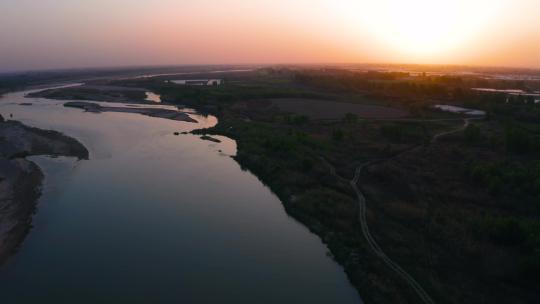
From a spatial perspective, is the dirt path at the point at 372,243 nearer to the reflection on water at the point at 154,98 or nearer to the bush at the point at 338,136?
the bush at the point at 338,136

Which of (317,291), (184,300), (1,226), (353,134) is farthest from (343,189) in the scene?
(1,226)

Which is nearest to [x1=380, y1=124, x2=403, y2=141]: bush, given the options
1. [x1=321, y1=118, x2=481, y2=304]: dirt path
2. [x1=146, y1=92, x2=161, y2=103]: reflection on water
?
[x1=321, y1=118, x2=481, y2=304]: dirt path

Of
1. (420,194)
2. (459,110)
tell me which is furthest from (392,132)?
(459,110)

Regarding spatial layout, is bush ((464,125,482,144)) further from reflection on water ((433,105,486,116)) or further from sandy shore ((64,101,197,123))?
sandy shore ((64,101,197,123))

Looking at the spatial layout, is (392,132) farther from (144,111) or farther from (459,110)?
(144,111)

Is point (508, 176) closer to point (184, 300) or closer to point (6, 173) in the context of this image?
point (184, 300)

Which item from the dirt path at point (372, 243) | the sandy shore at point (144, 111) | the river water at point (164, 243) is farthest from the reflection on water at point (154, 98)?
the dirt path at point (372, 243)
